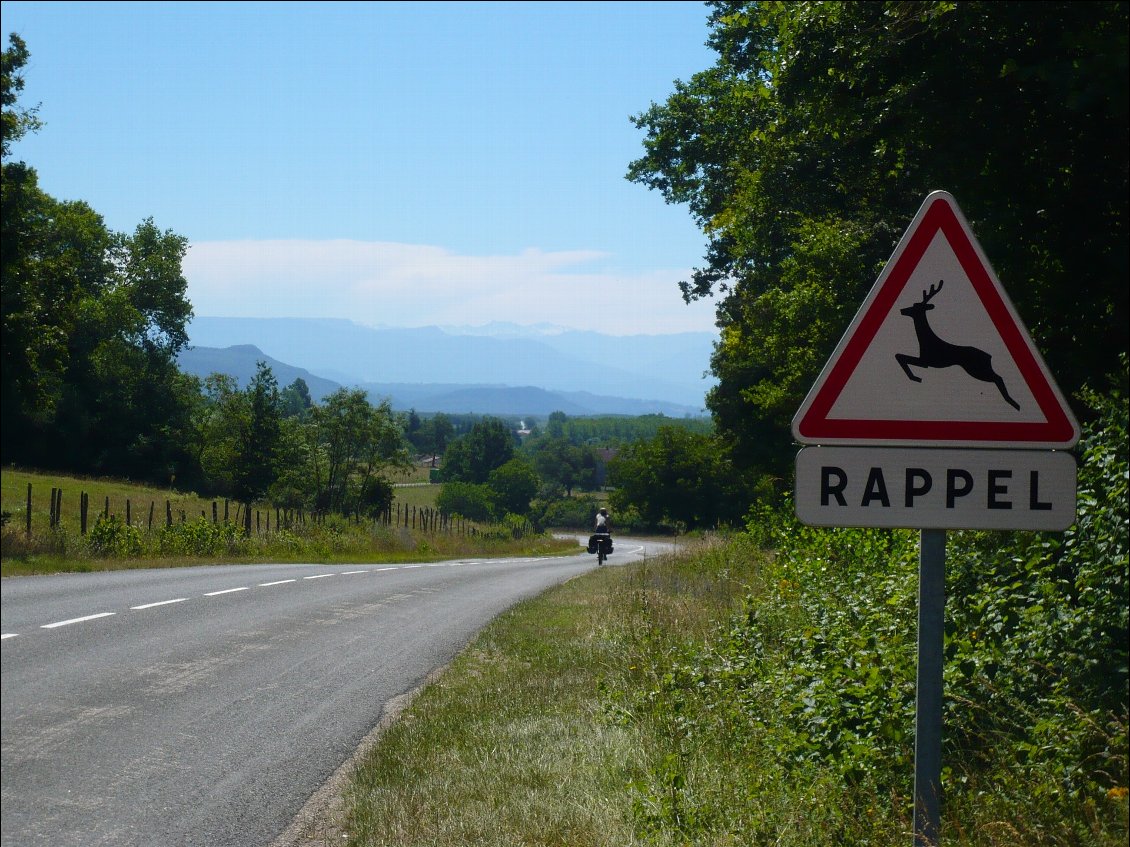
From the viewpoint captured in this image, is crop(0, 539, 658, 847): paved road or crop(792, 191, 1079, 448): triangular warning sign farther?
crop(0, 539, 658, 847): paved road

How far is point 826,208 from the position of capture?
18156 mm

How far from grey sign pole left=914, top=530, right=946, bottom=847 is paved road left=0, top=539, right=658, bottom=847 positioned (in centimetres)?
334

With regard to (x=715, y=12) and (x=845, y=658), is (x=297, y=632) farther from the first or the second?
(x=715, y=12)

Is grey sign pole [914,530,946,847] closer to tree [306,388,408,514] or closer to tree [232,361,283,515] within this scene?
tree [232,361,283,515]

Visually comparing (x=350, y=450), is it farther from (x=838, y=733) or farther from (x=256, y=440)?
(x=838, y=733)

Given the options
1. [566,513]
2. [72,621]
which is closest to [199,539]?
[72,621]

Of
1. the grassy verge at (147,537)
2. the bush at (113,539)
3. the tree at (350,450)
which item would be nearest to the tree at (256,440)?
the tree at (350,450)

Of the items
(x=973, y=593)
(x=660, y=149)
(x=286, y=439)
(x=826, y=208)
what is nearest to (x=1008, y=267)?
(x=973, y=593)

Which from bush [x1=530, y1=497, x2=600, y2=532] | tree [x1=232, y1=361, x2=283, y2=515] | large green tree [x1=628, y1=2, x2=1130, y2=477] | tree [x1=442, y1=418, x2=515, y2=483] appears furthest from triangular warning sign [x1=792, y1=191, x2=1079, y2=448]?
tree [x1=442, y1=418, x2=515, y2=483]

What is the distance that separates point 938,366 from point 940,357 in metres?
0.03

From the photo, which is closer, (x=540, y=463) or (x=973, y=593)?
(x=973, y=593)

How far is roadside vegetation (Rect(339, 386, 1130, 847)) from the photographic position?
3.99m

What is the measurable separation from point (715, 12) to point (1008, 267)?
776 inches

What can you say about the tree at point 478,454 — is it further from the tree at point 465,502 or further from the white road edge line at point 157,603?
the white road edge line at point 157,603
